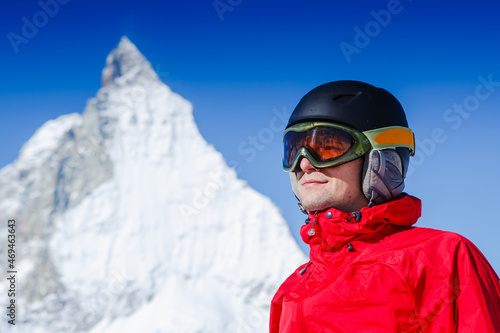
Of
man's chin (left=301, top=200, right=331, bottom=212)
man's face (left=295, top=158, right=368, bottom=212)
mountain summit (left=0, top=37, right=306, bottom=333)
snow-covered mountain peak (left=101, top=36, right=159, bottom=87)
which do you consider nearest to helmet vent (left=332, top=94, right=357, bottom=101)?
man's face (left=295, top=158, right=368, bottom=212)

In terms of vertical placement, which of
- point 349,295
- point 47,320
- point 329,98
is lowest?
point 47,320

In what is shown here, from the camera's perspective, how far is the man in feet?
8.22

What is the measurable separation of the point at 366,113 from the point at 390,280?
1037mm

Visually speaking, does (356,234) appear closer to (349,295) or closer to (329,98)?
(349,295)

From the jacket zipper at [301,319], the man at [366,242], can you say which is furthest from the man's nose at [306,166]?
the jacket zipper at [301,319]

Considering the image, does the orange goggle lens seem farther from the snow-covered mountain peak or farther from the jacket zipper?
the snow-covered mountain peak

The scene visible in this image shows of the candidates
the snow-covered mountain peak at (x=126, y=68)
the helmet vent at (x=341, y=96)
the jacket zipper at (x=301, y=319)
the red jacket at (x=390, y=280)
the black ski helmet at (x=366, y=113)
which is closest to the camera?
the red jacket at (x=390, y=280)

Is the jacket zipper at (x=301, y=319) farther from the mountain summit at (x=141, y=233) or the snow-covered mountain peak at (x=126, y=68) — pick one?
the snow-covered mountain peak at (x=126, y=68)

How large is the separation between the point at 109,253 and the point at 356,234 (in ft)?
389

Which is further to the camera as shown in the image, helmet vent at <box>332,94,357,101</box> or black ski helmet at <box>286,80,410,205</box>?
helmet vent at <box>332,94,357,101</box>

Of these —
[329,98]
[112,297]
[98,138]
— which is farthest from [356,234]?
[98,138]

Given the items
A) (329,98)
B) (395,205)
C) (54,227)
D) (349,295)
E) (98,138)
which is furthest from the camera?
(98,138)

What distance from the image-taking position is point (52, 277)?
116 m

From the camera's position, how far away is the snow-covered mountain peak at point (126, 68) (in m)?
153
